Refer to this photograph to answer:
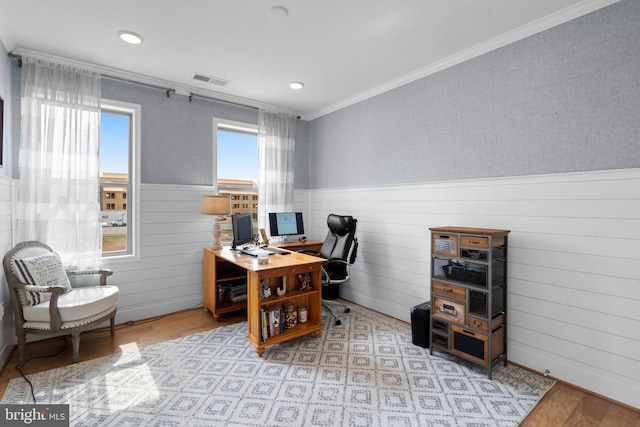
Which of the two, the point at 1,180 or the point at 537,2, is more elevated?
the point at 537,2

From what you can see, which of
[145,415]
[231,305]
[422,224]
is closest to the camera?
[145,415]

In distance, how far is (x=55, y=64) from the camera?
9.52 ft

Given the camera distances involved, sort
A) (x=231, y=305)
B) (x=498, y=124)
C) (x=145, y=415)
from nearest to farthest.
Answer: (x=145, y=415)
(x=498, y=124)
(x=231, y=305)

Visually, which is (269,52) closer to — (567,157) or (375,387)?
(567,157)

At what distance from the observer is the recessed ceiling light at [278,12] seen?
219cm

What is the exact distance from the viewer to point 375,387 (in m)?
2.17

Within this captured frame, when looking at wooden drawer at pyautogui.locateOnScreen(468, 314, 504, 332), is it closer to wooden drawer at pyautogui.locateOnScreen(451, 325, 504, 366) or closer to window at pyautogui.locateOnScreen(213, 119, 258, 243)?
wooden drawer at pyautogui.locateOnScreen(451, 325, 504, 366)

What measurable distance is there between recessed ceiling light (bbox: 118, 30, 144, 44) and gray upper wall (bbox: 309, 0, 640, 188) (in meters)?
2.49

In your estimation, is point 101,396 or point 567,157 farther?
point 567,157

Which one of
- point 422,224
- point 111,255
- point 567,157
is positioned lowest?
point 111,255

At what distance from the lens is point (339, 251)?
3590 mm

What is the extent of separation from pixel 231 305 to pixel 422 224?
2354 millimetres

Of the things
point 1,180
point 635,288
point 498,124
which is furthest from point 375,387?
point 1,180

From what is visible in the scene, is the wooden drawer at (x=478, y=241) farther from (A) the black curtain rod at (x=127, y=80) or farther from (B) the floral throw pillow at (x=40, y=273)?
(A) the black curtain rod at (x=127, y=80)
